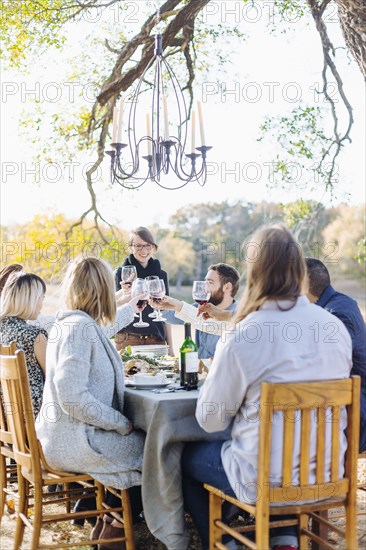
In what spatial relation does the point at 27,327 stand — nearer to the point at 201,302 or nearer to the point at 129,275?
the point at 129,275

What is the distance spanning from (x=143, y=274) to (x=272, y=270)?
7.93ft

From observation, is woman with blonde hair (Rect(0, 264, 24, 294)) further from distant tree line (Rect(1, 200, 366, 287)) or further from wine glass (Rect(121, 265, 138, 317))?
distant tree line (Rect(1, 200, 366, 287))

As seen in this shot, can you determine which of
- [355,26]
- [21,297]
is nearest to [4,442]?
[21,297]

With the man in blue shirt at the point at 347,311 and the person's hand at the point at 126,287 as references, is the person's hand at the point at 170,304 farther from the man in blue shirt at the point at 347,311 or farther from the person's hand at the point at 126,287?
the man in blue shirt at the point at 347,311

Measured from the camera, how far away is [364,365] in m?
3.32

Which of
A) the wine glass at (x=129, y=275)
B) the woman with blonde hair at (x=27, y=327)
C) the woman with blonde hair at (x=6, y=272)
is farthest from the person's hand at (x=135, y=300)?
the woman with blonde hair at (x=6, y=272)

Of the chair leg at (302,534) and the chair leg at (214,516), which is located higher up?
the chair leg at (214,516)

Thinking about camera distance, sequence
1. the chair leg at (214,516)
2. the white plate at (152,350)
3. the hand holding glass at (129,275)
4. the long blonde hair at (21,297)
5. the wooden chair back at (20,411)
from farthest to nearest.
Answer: the white plate at (152,350), the hand holding glass at (129,275), the long blonde hair at (21,297), the wooden chair back at (20,411), the chair leg at (214,516)

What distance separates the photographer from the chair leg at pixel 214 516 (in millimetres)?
2893

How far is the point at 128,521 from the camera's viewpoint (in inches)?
126

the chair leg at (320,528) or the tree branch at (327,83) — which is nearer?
the chair leg at (320,528)

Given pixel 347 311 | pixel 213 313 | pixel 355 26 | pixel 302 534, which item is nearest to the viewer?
pixel 302 534

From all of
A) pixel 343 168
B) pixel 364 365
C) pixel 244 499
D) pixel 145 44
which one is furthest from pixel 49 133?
pixel 244 499

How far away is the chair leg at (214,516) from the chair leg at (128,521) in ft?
1.42
